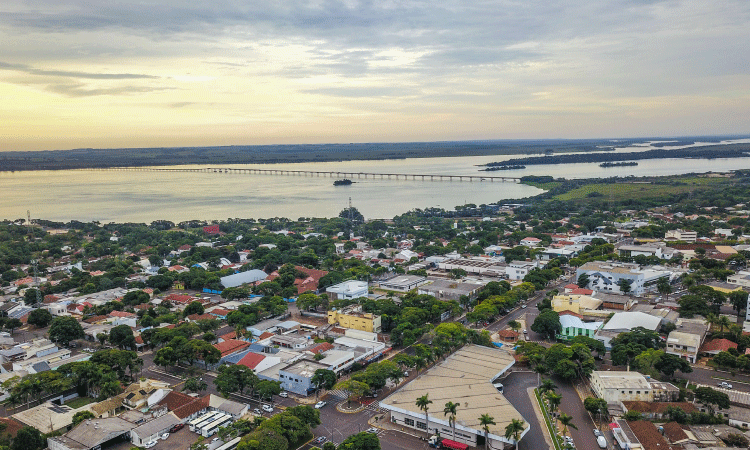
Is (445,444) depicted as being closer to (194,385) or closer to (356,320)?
(194,385)

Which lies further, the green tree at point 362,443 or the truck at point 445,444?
the truck at point 445,444

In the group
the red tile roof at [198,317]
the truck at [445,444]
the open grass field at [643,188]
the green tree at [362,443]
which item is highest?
the open grass field at [643,188]

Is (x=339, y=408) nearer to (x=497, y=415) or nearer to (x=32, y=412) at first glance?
(x=497, y=415)

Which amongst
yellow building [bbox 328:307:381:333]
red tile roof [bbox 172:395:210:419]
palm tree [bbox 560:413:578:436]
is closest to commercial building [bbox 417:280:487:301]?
yellow building [bbox 328:307:381:333]

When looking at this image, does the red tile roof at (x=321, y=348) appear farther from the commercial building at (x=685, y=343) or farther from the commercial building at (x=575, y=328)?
the commercial building at (x=685, y=343)

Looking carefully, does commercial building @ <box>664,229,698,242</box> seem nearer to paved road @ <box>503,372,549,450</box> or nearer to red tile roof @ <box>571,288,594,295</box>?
red tile roof @ <box>571,288,594,295</box>

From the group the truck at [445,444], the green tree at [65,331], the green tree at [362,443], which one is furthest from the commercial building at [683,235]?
the green tree at [65,331]

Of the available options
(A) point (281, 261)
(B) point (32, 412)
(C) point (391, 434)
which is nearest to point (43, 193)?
(A) point (281, 261)
